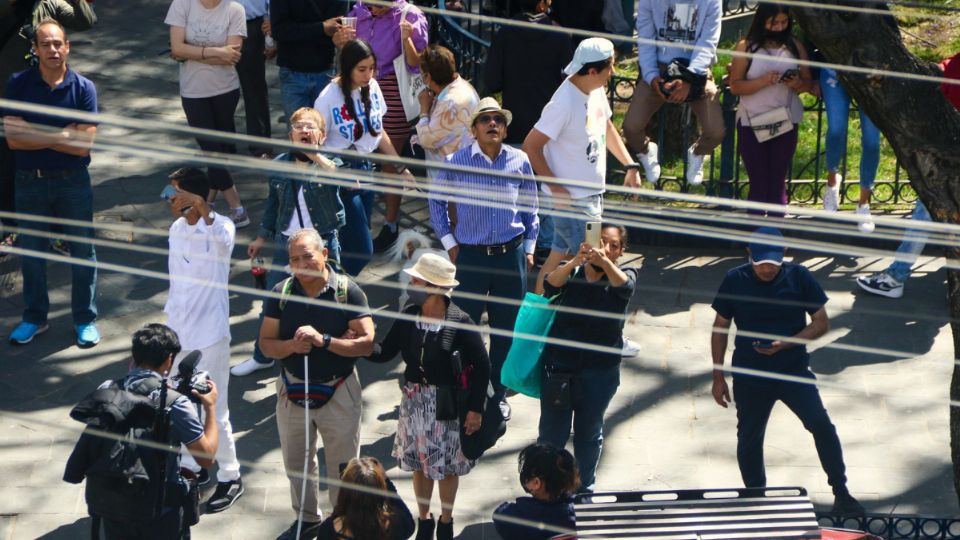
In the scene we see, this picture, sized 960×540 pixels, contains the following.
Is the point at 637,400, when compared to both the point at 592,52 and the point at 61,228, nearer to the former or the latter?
the point at 592,52

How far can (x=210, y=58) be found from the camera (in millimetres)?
9680

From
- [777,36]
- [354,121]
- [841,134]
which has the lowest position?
[841,134]

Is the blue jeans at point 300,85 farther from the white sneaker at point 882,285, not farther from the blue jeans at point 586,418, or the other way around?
the white sneaker at point 882,285

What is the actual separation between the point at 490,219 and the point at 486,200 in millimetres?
108

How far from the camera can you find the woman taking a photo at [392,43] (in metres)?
9.63

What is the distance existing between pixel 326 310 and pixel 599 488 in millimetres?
1769

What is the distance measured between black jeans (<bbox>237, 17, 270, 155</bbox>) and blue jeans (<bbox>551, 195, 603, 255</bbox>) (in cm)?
279

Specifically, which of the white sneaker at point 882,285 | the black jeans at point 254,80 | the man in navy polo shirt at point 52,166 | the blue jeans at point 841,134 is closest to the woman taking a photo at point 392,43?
the black jeans at point 254,80

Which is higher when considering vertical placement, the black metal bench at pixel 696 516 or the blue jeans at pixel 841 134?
the blue jeans at pixel 841 134

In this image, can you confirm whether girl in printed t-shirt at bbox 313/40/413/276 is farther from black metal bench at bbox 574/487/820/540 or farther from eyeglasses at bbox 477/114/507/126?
black metal bench at bbox 574/487/820/540

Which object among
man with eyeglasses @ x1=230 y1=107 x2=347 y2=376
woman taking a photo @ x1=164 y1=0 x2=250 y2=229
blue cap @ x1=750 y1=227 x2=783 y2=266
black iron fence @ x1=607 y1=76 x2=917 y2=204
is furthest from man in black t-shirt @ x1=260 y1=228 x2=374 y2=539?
black iron fence @ x1=607 y1=76 x2=917 y2=204

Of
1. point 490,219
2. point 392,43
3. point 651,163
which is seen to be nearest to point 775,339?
point 490,219

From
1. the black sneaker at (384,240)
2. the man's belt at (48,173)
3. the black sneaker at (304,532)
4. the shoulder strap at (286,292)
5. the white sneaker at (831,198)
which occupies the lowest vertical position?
the black sneaker at (304,532)

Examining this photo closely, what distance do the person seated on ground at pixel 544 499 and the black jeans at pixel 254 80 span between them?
486cm
